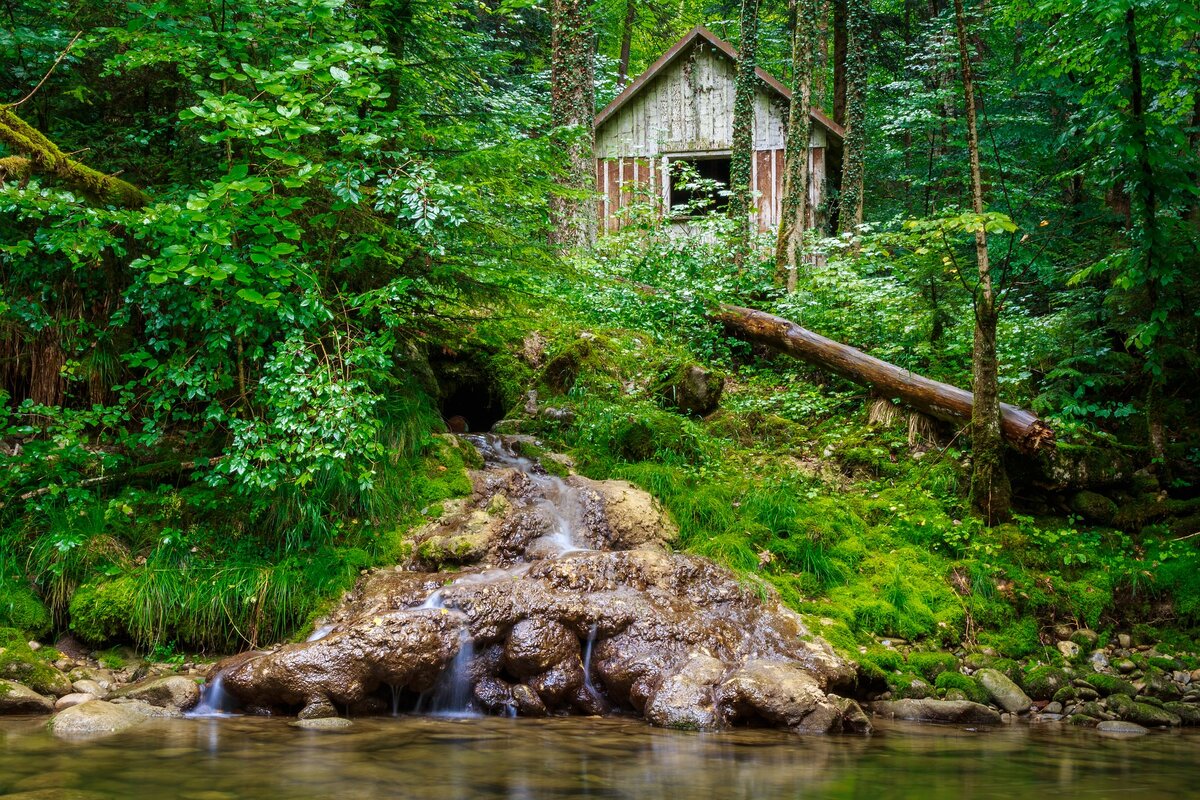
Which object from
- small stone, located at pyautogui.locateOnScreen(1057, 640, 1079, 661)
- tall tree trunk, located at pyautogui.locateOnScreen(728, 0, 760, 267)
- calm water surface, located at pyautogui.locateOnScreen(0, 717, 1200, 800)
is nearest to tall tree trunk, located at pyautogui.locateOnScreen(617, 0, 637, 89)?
tall tree trunk, located at pyautogui.locateOnScreen(728, 0, 760, 267)

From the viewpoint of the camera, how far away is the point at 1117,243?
29.0 feet

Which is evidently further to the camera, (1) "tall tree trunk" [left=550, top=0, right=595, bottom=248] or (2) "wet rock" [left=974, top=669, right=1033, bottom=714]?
(1) "tall tree trunk" [left=550, top=0, right=595, bottom=248]

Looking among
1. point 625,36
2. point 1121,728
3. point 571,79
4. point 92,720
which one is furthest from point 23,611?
point 625,36

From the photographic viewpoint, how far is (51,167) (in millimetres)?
5867

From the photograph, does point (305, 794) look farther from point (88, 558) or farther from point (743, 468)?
point (743, 468)

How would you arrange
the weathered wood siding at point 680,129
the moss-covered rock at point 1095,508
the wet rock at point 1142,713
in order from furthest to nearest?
1. the weathered wood siding at point 680,129
2. the moss-covered rock at point 1095,508
3. the wet rock at point 1142,713

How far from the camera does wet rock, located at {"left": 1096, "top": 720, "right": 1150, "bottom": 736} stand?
5.29m

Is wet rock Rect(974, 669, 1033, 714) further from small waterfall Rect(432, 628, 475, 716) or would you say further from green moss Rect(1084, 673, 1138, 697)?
small waterfall Rect(432, 628, 475, 716)

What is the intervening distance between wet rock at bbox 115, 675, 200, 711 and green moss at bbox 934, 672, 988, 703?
5304 millimetres

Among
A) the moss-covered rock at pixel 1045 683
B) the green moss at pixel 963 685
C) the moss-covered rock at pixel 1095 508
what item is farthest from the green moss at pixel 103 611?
the moss-covered rock at pixel 1095 508

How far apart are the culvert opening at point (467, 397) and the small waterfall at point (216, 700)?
460cm

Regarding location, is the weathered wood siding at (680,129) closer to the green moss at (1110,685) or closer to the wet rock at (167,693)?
the green moss at (1110,685)

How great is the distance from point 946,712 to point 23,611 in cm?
666

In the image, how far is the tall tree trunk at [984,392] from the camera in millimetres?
6984
